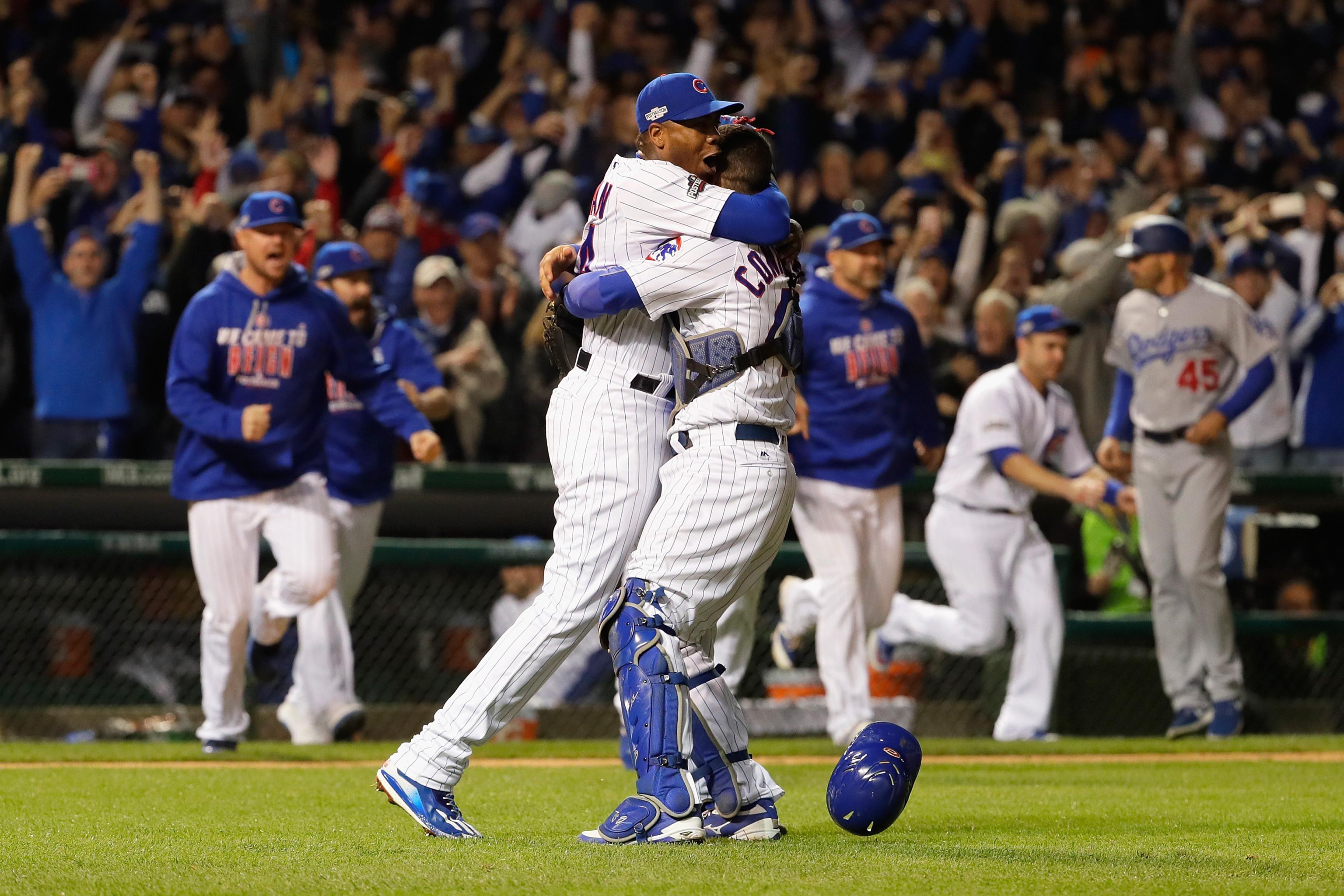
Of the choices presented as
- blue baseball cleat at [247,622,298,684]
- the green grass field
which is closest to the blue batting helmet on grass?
the green grass field

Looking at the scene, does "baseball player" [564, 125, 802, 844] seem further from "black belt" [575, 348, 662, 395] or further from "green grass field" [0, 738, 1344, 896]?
"green grass field" [0, 738, 1344, 896]

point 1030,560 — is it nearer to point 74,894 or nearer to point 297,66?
point 74,894

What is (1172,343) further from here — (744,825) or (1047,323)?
(744,825)

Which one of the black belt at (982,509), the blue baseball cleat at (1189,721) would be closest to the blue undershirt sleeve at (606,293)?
the black belt at (982,509)

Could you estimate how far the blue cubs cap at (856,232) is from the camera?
7820 mm

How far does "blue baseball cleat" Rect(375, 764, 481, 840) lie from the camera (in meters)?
4.26

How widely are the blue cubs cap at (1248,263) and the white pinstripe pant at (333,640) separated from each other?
550 cm

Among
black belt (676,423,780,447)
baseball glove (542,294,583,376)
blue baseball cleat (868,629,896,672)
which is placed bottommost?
Answer: blue baseball cleat (868,629,896,672)

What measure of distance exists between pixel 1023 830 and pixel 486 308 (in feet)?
21.0

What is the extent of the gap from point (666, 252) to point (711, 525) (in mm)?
679

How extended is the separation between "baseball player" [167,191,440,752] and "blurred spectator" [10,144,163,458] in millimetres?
2272

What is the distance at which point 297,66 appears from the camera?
1310 centimetres

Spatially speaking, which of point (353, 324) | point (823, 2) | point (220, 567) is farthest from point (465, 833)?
point (823, 2)

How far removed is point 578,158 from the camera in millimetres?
12352
